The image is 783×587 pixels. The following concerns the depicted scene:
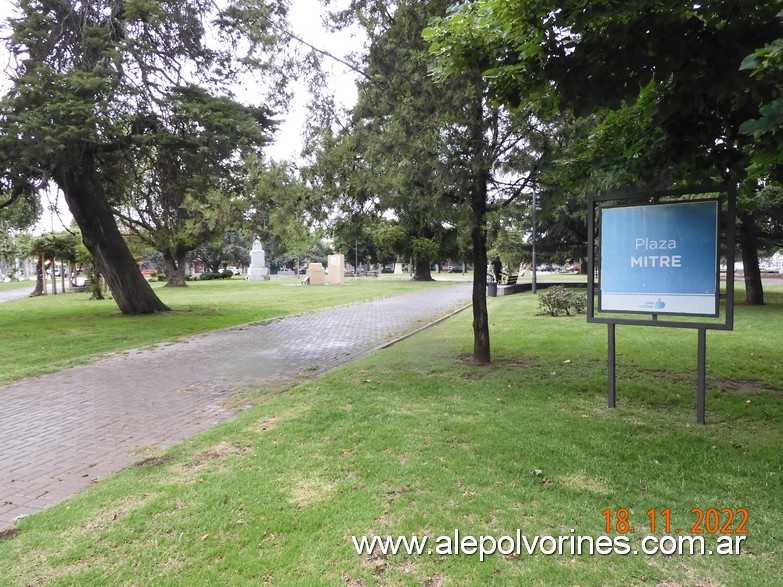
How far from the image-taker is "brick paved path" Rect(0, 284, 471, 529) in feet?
14.1

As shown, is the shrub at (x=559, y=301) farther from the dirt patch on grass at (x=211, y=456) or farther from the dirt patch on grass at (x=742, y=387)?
the dirt patch on grass at (x=211, y=456)

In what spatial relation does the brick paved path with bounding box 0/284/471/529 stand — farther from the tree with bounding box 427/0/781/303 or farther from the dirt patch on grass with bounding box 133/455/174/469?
the tree with bounding box 427/0/781/303

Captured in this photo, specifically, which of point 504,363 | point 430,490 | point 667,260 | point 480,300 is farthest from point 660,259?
point 430,490

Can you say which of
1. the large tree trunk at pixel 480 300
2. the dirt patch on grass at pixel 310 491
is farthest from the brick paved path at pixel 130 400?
the large tree trunk at pixel 480 300

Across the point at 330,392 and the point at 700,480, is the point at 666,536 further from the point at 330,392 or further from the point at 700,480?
the point at 330,392

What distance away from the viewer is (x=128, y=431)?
208 inches

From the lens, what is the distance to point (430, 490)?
350cm

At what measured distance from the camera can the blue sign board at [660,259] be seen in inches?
193

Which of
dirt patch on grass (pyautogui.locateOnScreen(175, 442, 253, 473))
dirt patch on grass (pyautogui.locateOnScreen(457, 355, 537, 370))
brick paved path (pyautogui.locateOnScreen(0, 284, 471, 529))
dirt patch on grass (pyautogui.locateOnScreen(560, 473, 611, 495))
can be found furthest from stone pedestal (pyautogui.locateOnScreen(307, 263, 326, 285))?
dirt patch on grass (pyautogui.locateOnScreen(560, 473, 611, 495))

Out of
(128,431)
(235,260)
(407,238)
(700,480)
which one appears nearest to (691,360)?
(700,480)

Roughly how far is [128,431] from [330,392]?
2.30 m

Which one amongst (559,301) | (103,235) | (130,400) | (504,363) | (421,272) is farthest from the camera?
(421,272)

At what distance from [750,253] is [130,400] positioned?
19010 mm

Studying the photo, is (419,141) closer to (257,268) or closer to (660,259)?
(660,259)
